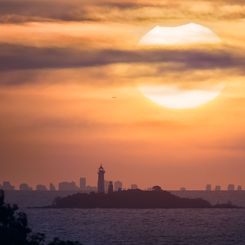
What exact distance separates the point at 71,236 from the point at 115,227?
36027 millimetres

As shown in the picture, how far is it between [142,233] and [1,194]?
118251 millimetres

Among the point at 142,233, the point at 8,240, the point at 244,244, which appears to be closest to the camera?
the point at 8,240

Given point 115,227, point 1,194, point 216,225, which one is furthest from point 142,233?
point 1,194

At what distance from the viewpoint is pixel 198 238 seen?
518 feet

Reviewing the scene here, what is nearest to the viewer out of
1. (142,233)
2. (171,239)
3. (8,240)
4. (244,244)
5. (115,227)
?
(8,240)

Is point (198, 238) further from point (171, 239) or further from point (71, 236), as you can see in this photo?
point (71, 236)

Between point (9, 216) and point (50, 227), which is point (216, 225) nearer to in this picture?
point (50, 227)

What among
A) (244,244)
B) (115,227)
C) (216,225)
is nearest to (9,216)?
(244,244)

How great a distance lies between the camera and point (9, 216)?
5612 cm

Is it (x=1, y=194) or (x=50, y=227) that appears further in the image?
(x=50, y=227)

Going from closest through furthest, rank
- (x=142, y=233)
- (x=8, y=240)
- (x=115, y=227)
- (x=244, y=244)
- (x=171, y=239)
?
(x=8, y=240), (x=244, y=244), (x=171, y=239), (x=142, y=233), (x=115, y=227)

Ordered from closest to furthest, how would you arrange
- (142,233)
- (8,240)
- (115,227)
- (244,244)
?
(8,240) < (244,244) < (142,233) < (115,227)

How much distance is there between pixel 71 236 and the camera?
153 m

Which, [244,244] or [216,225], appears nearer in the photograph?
[244,244]
